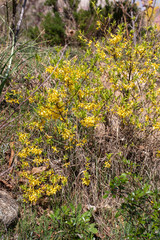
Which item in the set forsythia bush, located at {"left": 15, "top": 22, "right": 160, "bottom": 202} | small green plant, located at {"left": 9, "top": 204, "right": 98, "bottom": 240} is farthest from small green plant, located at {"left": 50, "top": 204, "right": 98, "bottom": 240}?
forsythia bush, located at {"left": 15, "top": 22, "right": 160, "bottom": 202}

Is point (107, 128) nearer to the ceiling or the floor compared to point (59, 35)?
nearer to the floor

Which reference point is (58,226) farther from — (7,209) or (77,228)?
(7,209)

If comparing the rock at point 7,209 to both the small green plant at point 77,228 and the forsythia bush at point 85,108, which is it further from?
the small green plant at point 77,228

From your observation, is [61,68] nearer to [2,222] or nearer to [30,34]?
[2,222]

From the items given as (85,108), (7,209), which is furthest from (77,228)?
(85,108)

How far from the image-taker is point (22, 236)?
6.50 feet

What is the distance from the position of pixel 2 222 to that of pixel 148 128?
1.88 metres

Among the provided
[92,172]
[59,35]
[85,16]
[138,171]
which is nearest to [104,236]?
[92,172]

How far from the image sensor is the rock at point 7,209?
80.0 inches

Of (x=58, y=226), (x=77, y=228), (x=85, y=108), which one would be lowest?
(x=58, y=226)

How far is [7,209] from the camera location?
211 centimetres

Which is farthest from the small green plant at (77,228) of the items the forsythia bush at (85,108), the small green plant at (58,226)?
the forsythia bush at (85,108)

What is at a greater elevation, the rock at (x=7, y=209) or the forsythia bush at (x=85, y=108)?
the forsythia bush at (x=85, y=108)

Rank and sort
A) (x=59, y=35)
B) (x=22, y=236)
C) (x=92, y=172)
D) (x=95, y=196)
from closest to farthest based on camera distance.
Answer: (x=22, y=236), (x=95, y=196), (x=92, y=172), (x=59, y=35)
